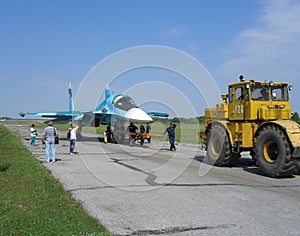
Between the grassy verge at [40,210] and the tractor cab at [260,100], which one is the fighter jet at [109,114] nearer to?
the tractor cab at [260,100]

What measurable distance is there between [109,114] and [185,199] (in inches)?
722

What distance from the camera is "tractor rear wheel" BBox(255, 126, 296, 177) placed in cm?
963

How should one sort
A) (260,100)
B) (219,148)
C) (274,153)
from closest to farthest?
(274,153)
(260,100)
(219,148)

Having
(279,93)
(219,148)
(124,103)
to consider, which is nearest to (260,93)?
(279,93)

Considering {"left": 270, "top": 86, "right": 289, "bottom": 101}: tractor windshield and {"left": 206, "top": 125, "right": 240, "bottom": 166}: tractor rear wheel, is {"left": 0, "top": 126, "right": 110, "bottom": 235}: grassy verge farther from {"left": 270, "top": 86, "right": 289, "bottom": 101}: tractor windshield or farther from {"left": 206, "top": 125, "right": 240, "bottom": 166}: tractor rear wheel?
{"left": 270, "top": 86, "right": 289, "bottom": 101}: tractor windshield

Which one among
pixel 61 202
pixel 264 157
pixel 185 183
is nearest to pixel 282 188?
Answer: pixel 264 157

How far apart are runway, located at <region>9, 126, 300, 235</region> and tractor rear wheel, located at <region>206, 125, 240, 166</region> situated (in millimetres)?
540

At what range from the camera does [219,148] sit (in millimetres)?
12758

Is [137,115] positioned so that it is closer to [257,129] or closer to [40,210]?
→ [257,129]

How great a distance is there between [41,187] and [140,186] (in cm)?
253

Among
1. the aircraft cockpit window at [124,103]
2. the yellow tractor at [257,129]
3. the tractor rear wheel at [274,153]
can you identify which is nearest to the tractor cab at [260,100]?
the yellow tractor at [257,129]

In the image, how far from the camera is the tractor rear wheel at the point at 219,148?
12.3m

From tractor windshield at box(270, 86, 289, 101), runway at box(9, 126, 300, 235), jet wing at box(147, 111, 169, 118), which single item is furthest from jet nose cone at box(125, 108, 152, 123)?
tractor windshield at box(270, 86, 289, 101)

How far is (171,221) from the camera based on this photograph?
18.7 ft
